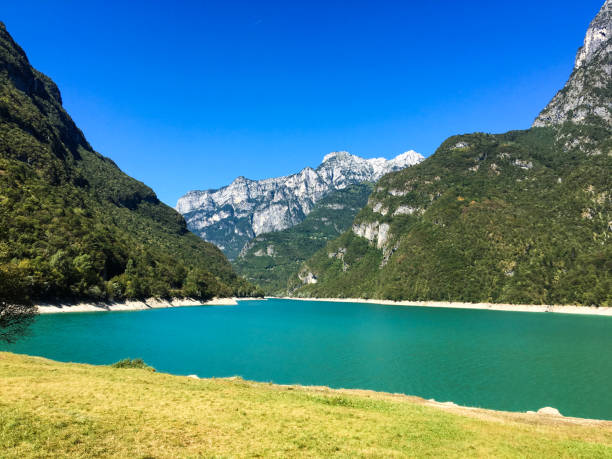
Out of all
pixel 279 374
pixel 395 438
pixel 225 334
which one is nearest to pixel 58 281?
pixel 225 334

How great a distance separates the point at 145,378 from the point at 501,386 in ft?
129

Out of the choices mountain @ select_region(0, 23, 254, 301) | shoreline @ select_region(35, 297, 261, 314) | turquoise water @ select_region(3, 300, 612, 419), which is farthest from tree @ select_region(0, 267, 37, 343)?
shoreline @ select_region(35, 297, 261, 314)

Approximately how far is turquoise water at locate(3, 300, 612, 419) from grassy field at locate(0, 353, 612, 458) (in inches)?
698

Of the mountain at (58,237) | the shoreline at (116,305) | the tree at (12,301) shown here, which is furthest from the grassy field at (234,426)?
the shoreline at (116,305)

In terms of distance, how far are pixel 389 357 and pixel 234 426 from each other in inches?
1889

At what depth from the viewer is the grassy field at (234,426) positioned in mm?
13680

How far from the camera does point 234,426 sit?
17062 millimetres

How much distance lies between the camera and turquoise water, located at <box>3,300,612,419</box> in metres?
41.0

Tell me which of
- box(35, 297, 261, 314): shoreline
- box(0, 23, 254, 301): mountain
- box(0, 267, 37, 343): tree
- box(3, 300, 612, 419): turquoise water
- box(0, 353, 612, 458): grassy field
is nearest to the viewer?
box(0, 353, 612, 458): grassy field

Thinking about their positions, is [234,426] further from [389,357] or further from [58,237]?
[58,237]

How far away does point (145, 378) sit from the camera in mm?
27281

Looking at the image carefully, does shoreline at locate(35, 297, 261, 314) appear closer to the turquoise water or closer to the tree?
the turquoise water

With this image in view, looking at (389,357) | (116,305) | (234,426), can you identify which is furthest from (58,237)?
(234,426)

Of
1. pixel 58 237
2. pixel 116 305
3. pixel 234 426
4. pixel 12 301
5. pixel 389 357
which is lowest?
pixel 116 305
